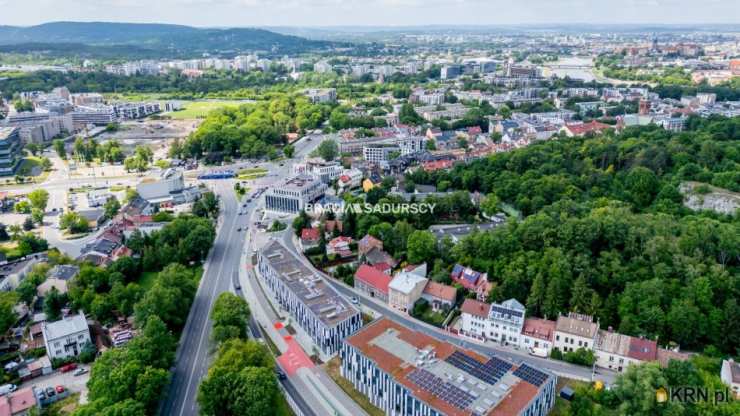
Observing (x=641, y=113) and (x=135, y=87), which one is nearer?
(x=641, y=113)

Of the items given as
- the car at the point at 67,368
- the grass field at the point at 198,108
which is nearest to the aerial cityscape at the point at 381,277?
the car at the point at 67,368

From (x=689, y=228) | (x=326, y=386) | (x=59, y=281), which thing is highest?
(x=689, y=228)

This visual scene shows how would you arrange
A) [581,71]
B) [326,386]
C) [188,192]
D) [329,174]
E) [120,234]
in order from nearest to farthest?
1. [326,386]
2. [120,234]
3. [188,192]
4. [329,174]
5. [581,71]

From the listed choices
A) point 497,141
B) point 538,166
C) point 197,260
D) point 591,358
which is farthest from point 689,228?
point 497,141

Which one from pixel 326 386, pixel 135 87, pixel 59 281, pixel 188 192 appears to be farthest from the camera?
pixel 135 87

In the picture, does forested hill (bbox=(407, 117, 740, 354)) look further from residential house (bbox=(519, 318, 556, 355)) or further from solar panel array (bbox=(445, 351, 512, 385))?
solar panel array (bbox=(445, 351, 512, 385))

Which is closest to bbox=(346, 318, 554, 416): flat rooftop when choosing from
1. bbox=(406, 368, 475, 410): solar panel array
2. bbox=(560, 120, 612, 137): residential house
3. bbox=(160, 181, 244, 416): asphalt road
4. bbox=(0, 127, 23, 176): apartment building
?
bbox=(406, 368, 475, 410): solar panel array

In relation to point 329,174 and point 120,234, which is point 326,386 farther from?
point 329,174

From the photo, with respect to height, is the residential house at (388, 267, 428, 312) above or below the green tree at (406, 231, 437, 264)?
below
